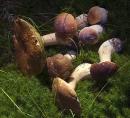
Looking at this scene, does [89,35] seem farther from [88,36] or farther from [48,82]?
[48,82]

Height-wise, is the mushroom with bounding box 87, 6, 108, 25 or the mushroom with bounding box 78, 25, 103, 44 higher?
the mushroom with bounding box 87, 6, 108, 25

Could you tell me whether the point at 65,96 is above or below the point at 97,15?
below

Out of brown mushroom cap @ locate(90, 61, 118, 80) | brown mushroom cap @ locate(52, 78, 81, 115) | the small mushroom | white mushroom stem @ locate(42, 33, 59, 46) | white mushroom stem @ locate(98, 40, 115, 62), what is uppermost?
the small mushroom

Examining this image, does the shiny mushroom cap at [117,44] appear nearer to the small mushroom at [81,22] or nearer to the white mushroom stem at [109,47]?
the white mushroom stem at [109,47]

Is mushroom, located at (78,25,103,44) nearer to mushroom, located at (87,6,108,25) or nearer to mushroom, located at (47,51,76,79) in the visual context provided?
mushroom, located at (87,6,108,25)

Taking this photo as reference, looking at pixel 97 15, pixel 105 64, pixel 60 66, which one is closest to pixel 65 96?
pixel 60 66

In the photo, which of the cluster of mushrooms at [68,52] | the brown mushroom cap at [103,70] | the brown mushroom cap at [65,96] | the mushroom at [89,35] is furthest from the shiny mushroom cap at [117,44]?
the brown mushroom cap at [65,96]

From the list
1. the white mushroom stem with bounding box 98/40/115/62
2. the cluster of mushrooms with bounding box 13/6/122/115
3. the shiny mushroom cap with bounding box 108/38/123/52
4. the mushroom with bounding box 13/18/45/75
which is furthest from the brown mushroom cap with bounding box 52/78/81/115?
the shiny mushroom cap with bounding box 108/38/123/52

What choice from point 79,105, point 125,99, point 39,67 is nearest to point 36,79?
point 39,67
